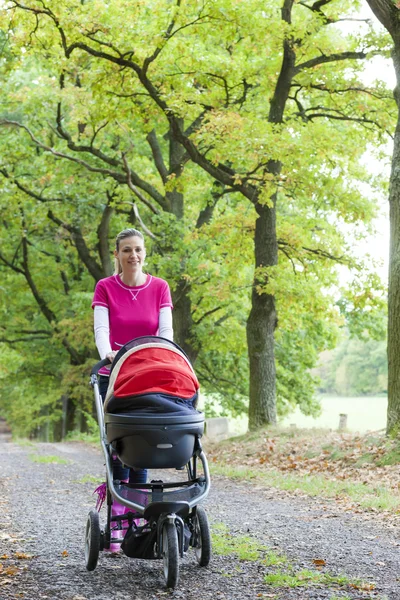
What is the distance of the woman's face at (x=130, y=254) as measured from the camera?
518cm

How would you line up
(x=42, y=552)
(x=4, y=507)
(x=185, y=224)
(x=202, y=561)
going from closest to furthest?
(x=202, y=561) < (x=42, y=552) < (x=4, y=507) < (x=185, y=224)

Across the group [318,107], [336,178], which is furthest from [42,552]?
[318,107]

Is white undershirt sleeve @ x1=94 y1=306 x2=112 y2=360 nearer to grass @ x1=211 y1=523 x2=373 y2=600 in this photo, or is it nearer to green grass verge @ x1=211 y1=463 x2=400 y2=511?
grass @ x1=211 y1=523 x2=373 y2=600

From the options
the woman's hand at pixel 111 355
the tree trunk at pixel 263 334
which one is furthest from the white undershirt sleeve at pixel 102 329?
the tree trunk at pixel 263 334

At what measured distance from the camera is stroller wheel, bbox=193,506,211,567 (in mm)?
4688

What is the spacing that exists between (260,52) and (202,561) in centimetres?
1306

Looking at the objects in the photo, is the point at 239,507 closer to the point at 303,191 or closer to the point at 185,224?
the point at 303,191

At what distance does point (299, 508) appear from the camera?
803 centimetres

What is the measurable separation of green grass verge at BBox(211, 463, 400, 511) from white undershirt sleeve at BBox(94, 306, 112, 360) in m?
3.93

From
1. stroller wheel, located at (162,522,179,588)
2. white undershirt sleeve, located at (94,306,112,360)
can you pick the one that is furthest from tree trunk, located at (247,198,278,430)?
stroller wheel, located at (162,522,179,588)

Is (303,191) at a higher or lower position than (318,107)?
lower

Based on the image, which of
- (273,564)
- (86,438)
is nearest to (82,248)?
(86,438)

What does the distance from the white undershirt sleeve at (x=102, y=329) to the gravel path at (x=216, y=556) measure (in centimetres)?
142

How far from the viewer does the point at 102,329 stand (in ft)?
16.7
